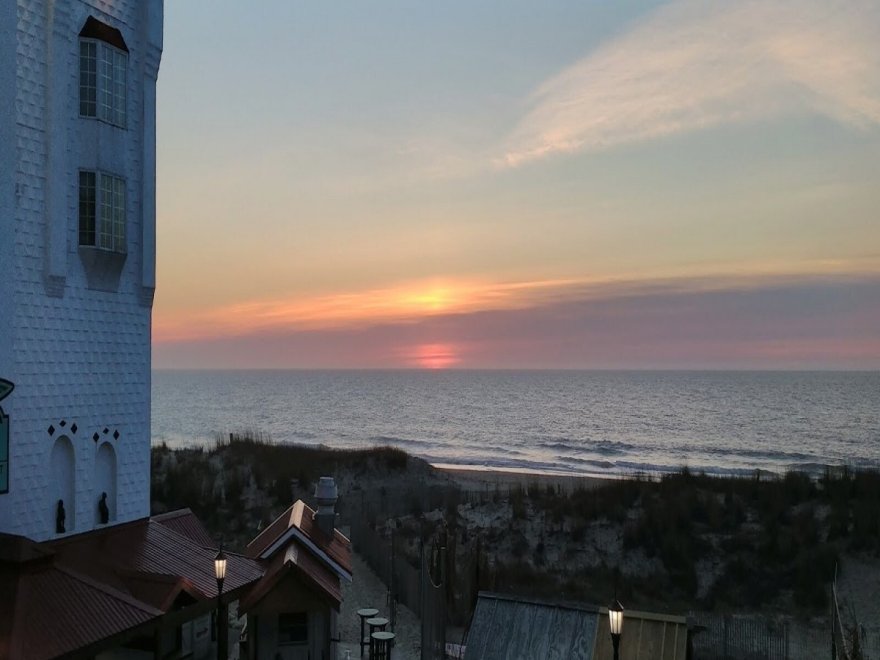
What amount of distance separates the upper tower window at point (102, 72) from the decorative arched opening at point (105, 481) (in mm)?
6519

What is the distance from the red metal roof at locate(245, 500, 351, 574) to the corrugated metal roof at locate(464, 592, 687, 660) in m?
4.52

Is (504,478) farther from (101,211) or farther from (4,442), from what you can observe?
(4,442)

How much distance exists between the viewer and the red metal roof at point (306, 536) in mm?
15250

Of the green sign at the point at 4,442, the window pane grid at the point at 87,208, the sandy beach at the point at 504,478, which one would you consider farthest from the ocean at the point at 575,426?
the green sign at the point at 4,442

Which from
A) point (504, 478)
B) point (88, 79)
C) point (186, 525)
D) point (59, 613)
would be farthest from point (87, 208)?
point (504, 478)

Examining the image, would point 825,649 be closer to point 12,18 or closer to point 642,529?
point 642,529

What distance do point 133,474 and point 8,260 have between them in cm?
510

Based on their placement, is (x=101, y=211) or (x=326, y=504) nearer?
(x=101, y=211)

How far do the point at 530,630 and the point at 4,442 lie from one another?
9.08 metres

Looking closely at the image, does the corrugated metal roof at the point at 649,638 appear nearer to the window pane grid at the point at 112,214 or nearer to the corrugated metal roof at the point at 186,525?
the corrugated metal roof at the point at 186,525

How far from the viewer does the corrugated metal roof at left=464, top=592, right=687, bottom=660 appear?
1074cm

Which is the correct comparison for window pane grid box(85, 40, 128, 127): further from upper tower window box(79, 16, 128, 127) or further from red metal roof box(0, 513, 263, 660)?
red metal roof box(0, 513, 263, 660)

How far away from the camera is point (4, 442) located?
1241cm

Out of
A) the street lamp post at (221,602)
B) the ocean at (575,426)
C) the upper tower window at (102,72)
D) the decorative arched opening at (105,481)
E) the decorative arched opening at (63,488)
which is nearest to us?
the street lamp post at (221,602)
